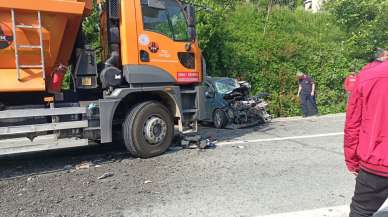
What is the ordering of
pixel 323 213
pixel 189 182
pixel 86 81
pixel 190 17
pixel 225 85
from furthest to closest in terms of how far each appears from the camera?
pixel 225 85
pixel 190 17
pixel 86 81
pixel 189 182
pixel 323 213

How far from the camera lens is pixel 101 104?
7.16 metres

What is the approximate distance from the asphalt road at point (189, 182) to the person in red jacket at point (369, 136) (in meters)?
1.66

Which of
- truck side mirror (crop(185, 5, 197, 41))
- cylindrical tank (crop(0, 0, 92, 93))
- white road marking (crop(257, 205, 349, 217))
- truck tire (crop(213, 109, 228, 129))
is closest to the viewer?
white road marking (crop(257, 205, 349, 217))

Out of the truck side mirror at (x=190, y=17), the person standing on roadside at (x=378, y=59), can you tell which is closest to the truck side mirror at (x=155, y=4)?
the truck side mirror at (x=190, y=17)

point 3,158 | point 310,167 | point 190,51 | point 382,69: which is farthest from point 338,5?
point 382,69

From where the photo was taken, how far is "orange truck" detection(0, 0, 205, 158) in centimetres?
645

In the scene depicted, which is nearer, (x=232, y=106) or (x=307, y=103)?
(x=232, y=106)

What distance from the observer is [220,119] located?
39.6 ft

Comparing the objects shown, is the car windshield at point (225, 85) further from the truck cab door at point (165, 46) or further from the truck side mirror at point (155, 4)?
the truck side mirror at point (155, 4)

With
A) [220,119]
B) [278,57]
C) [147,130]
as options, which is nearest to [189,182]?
[147,130]

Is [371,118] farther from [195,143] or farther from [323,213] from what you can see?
[195,143]

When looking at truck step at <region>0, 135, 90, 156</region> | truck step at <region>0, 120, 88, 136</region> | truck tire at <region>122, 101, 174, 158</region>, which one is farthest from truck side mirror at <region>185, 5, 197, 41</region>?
truck step at <region>0, 135, 90, 156</region>

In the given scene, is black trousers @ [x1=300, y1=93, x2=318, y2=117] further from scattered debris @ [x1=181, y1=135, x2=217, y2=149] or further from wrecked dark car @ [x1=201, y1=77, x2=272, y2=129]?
scattered debris @ [x1=181, y1=135, x2=217, y2=149]

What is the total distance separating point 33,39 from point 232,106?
6.94 meters
